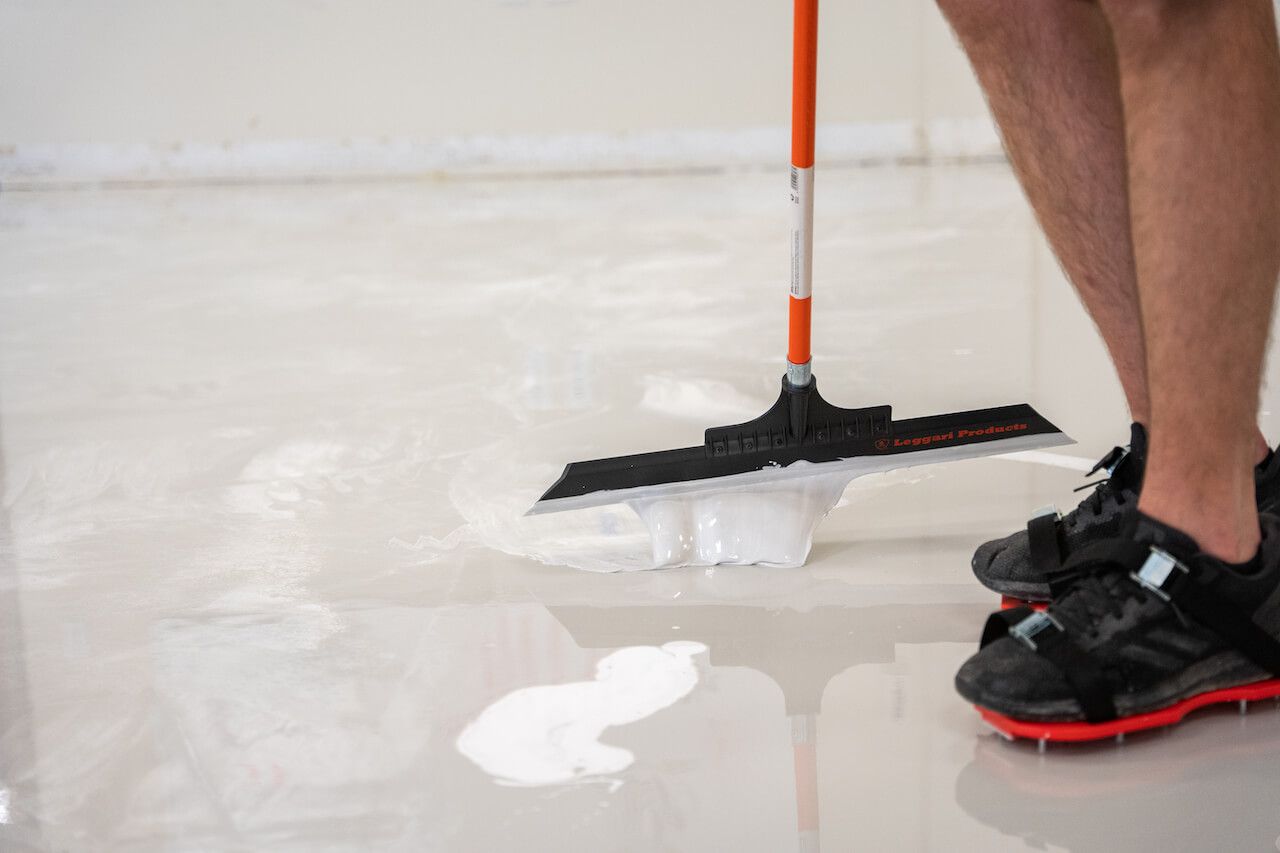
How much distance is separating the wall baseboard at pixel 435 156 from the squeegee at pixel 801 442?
10.4ft

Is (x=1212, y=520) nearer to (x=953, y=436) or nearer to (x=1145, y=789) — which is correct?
(x=1145, y=789)

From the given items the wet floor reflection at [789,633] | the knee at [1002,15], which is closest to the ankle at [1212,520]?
the wet floor reflection at [789,633]

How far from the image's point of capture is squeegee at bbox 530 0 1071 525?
1205mm

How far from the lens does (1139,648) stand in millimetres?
896

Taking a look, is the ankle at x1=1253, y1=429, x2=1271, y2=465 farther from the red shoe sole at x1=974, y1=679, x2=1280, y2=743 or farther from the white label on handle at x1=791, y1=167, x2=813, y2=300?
the white label on handle at x1=791, y1=167, x2=813, y2=300

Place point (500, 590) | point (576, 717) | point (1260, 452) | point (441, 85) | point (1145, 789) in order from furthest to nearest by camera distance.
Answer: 1. point (441, 85)
2. point (500, 590)
3. point (1260, 452)
4. point (576, 717)
5. point (1145, 789)

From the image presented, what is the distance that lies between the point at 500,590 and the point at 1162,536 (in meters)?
0.61

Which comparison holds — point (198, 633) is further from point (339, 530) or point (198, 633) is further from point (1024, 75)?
point (1024, 75)

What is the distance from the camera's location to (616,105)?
14.4 ft

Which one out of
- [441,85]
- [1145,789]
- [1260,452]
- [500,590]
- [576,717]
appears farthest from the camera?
[441,85]

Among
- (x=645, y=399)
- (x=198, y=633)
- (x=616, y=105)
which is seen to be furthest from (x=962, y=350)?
(x=616, y=105)

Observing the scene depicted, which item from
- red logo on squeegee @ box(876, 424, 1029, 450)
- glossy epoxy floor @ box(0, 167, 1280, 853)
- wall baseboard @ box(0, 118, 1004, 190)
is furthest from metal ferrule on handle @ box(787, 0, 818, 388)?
wall baseboard @ box(0, 118, 1004, 190)

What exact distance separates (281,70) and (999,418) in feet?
12.6

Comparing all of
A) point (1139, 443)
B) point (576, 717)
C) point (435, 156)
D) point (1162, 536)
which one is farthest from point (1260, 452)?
point (435, 156)
